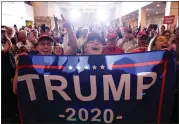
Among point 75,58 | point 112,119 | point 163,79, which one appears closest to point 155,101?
point 163,79

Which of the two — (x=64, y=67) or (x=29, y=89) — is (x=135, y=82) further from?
(x=29, y=89)

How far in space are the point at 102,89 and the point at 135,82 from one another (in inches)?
12.5

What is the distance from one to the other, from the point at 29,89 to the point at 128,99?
944 mm

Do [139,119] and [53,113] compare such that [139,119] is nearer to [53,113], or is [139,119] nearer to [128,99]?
[128,99]

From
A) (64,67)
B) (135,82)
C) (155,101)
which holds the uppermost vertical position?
(64,67)

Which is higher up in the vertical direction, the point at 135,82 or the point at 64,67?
the point at 64,67

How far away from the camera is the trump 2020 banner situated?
220 centimetres

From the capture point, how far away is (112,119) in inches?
86.4

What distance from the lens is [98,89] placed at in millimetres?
2205

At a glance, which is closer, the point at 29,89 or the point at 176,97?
the point at 29,89

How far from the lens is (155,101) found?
2.24 metres

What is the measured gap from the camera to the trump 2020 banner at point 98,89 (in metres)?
2.20

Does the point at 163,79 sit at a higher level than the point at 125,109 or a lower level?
higher

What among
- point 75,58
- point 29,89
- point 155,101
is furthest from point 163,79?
point 29,89
